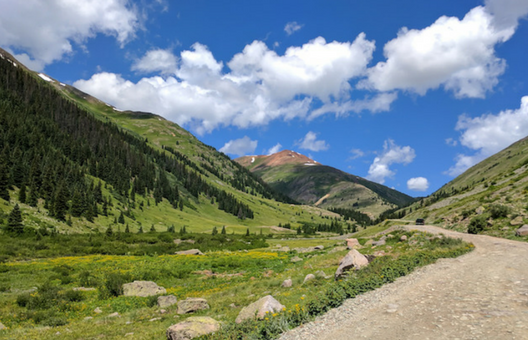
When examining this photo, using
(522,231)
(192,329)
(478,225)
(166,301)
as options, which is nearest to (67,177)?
(166,301)

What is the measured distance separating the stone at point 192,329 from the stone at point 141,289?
520 inches

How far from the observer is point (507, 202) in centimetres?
4359

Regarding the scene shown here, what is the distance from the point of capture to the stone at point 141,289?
2420 cm

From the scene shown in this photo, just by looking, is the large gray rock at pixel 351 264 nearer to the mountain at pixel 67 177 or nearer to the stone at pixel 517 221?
the stone at pixel 517 221

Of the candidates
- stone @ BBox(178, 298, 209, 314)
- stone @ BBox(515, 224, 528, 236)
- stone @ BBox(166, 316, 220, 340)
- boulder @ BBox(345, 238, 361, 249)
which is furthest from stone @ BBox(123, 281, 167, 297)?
stone @ BBox(515, 224, 528, 236)

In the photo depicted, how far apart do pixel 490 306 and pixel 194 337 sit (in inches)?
511

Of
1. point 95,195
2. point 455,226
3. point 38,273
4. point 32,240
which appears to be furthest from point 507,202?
point 95,195

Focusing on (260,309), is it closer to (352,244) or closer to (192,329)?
(192,329)

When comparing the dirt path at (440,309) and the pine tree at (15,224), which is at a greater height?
the pine tree at (15,224)

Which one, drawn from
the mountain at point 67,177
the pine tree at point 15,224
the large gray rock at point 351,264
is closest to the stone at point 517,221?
the large gray rock at point 351,264

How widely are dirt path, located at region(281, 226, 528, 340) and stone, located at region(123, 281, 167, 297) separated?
17.9 metres

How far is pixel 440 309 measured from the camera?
11.6m

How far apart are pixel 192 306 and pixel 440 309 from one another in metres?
14.8

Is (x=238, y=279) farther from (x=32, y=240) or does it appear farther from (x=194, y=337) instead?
(x=32, y=240)
